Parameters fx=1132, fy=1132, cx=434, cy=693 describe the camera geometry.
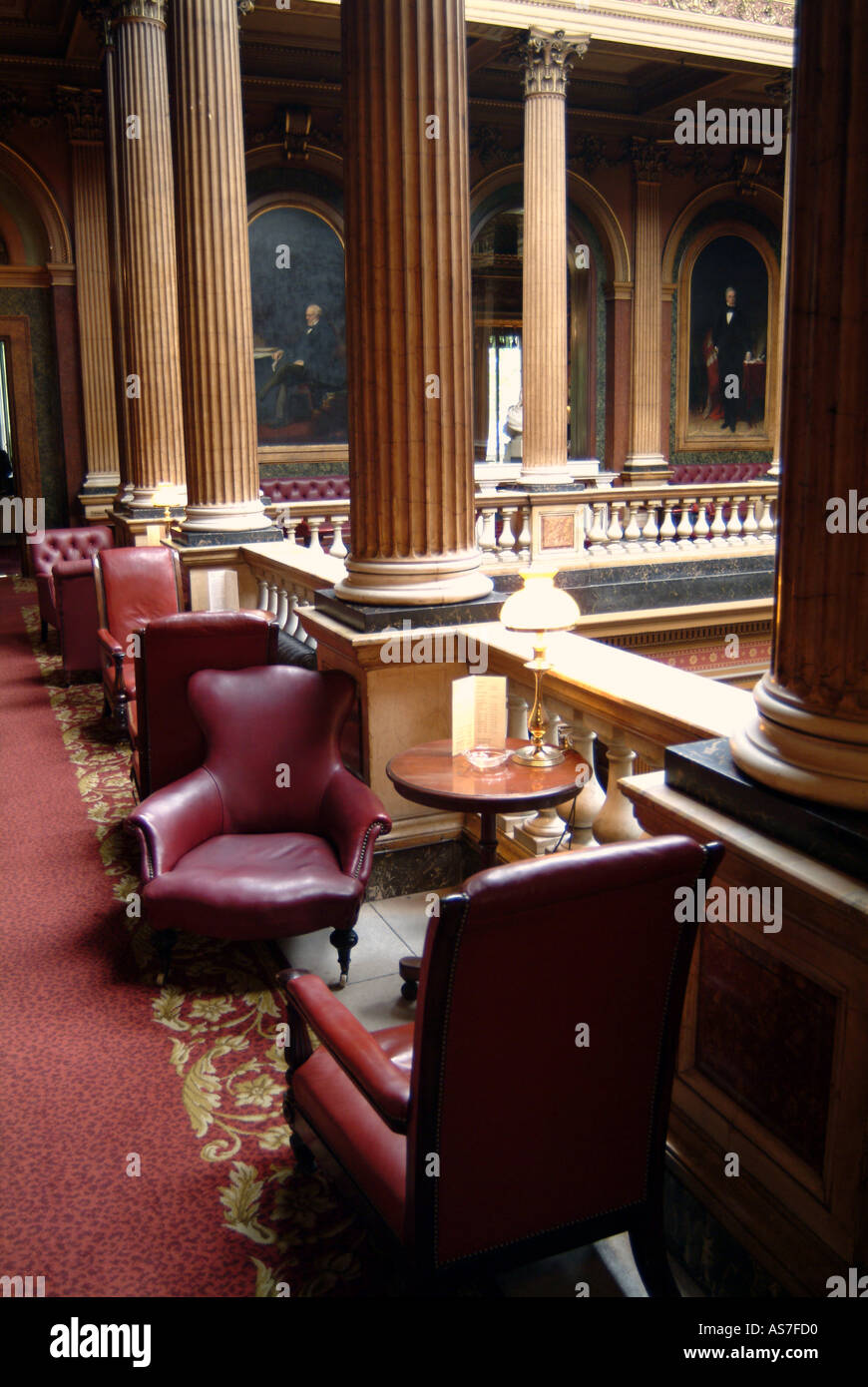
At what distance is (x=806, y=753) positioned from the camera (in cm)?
191

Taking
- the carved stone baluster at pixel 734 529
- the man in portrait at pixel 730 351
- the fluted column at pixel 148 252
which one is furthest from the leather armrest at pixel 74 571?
the man in portrait at pixel 730 351

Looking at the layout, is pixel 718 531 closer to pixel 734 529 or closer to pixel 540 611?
pixel 734 529

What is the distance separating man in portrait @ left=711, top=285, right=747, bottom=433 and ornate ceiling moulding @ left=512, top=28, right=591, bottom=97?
6.57m

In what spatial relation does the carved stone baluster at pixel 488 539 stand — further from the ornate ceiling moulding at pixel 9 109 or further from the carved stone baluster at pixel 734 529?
the ornate ceiling moulding at pixel 9 109

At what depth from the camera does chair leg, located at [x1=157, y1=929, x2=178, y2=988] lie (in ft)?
11.2

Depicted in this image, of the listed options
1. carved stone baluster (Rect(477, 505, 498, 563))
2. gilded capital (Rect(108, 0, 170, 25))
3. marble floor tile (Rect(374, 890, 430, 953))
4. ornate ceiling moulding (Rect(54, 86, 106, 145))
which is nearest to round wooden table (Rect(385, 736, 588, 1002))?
marble floor tile (Rect(374, 890, 430, 953))

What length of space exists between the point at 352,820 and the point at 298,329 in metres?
12.2

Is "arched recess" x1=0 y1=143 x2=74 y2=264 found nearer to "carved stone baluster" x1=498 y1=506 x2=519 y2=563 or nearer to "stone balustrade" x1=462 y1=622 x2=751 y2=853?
"carved stone baluster" x1=498 y1=506 x2=519 y2=563

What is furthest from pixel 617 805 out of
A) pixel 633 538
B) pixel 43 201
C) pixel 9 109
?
pixel 9 109

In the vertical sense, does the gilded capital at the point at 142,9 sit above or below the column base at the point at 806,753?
above

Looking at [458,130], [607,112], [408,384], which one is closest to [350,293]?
[408,384]

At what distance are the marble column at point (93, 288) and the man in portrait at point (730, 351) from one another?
921 centimetres

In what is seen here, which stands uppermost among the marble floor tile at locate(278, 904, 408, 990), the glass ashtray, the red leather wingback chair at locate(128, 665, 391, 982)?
the glass ashtray

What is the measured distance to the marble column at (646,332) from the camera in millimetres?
16188
